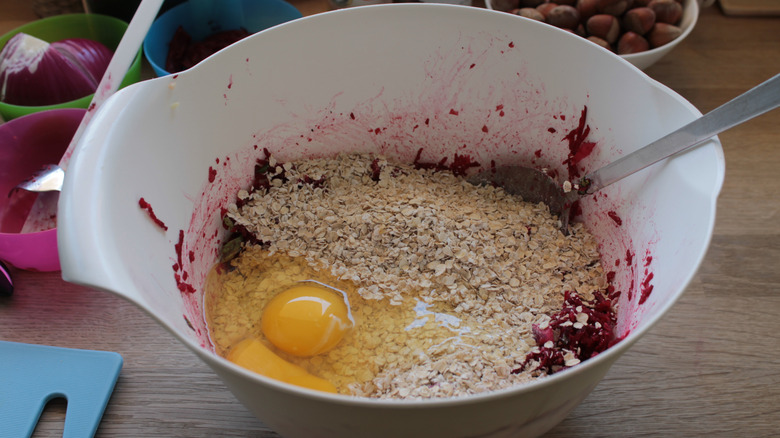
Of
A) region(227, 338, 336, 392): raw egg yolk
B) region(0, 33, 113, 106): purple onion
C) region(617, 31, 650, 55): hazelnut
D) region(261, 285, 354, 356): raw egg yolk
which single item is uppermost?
region(617, 31, 650, 55): hazelnut

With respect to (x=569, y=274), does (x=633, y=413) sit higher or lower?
lower

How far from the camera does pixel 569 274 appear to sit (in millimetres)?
1068

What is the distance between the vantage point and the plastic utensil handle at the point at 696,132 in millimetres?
731

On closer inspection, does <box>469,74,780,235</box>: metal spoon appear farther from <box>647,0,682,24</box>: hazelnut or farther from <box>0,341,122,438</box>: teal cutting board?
<box>0,341,122,438</box>: teal cutting board

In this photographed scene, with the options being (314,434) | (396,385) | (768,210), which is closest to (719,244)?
(768,210)

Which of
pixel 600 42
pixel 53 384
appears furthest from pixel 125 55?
pixel 600 42

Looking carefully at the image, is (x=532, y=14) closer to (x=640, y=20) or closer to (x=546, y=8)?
(x=546, y=8)

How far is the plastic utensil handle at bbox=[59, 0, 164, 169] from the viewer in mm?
1057

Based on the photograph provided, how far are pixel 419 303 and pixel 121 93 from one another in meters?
0.60

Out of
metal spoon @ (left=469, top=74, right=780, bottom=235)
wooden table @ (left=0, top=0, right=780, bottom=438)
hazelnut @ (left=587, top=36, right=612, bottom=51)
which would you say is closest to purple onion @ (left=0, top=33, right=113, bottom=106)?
wooden table @ (left=0, top=0, right=780, bottom=438)

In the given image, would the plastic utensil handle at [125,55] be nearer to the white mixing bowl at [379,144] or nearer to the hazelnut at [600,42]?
the white mixing bowl at [379,144]

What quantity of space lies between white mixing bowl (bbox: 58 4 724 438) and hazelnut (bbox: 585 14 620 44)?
394mm

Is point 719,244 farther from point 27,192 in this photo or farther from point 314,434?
point 27,192

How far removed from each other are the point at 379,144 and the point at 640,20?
0.71 m
